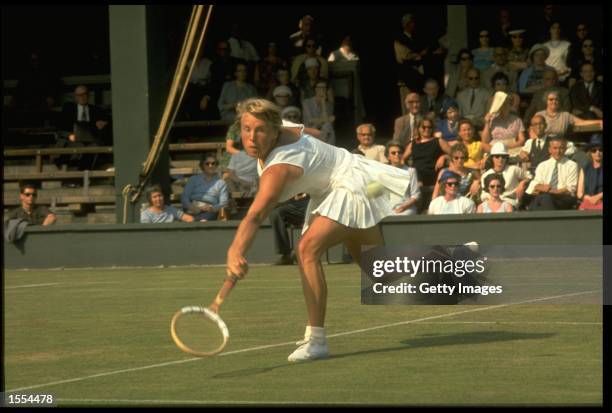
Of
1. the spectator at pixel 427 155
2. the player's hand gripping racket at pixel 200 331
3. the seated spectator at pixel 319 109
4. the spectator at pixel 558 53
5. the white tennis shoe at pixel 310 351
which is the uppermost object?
the spectator at pixel 558 53

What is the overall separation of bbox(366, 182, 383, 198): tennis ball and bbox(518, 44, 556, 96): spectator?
38.5 feet

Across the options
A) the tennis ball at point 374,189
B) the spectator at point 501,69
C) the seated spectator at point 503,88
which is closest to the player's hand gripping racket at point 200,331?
the tennis ball at point 374,189

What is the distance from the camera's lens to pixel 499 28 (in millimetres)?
24672

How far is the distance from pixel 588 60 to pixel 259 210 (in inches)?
503

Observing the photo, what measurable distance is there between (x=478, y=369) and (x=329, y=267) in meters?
8.98

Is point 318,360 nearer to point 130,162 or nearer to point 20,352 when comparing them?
point 20,352

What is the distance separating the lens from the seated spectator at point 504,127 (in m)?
20.0

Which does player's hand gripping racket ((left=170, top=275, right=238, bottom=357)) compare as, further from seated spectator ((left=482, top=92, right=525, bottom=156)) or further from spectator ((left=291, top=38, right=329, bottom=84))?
spectator ((left=291, top=38, right=329, bottom=84))

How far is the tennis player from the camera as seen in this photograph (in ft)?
30.8

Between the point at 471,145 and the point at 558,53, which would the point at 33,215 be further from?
Answer: the point at 558,53

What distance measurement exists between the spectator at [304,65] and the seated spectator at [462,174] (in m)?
3.81

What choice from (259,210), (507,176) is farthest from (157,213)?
(259,210)

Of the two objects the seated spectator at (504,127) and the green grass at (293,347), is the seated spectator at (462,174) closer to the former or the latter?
the seated spectator at (504,127)

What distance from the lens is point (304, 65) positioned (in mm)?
22594
